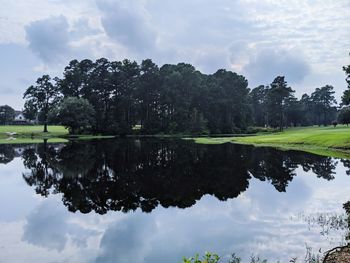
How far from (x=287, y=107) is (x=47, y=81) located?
104390 millimetres

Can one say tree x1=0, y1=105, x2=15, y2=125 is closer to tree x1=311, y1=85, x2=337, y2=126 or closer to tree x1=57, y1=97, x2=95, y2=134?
tree x1=57, y1=97, x2=95, y2=134

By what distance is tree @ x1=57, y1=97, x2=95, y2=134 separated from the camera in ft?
342

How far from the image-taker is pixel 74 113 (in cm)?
10450

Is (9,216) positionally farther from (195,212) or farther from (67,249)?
(195,212)

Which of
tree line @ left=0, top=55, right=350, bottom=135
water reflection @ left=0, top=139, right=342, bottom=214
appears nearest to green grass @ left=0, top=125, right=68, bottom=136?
tree line @ left=0, top=55, right=350, bottom=135

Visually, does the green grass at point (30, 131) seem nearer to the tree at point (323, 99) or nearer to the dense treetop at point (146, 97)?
the dense treetop at point (146, 97)

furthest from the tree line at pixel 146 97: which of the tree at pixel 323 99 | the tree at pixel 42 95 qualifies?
the tree at pixel 323 99

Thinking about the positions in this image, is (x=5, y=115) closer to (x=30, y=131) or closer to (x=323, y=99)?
(x=30, y=131)

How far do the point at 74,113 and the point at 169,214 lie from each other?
3671 inches

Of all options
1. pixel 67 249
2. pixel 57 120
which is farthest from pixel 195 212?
pixel 57 120

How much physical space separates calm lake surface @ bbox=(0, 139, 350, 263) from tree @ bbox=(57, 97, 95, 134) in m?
75.8

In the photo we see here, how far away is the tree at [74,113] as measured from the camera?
104125mm

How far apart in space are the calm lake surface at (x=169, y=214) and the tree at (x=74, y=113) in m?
75.8

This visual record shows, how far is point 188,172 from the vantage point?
98.4 ft
